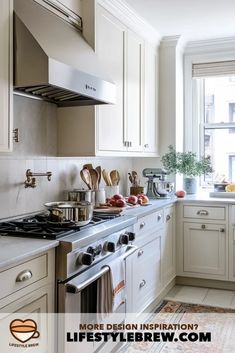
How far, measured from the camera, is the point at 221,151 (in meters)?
4.40

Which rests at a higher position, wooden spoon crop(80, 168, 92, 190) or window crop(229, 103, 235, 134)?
window crop(229, 103, 235, 134)

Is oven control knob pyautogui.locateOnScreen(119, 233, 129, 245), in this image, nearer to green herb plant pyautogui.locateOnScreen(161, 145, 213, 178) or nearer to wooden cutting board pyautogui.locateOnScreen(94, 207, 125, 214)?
wooden cutting board pyautogui.locateOnScreen(94, 207, 125, 214)

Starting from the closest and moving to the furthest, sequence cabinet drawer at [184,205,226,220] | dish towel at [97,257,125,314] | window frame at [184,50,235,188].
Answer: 1. dish towel at [97,257,125,314]
2. cabinet drawer at [184,205,226,220]
3. window frame at [184,50,235,188]

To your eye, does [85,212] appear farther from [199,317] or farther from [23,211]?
[199,317]

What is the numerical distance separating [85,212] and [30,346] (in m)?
0.75

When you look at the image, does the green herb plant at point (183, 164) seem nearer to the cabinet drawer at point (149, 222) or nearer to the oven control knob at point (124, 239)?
the cabinet drawer at point (149, 222)

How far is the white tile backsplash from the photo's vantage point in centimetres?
239

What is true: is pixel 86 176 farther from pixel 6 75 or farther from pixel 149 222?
pixel 6 75

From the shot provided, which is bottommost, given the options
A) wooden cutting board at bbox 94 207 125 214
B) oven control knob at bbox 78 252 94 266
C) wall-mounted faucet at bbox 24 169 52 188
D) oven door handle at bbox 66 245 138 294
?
oven door handle at bbox 66 245 138 294

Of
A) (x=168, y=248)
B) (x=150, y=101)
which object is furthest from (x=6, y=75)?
(x=168, y=248)

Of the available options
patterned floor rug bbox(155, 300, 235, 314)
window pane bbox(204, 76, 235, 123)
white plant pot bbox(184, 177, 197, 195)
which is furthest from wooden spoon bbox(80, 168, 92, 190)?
window pane bbox(204, 76, 235, 123)

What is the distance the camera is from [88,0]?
276cm

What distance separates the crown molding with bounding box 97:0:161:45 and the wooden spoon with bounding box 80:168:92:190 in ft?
4.03

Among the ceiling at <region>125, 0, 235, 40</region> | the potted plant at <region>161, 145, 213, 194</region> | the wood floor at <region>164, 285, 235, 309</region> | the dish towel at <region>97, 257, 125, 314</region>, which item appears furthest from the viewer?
the potted plant at <region>161, 145, 213, 194</region>
